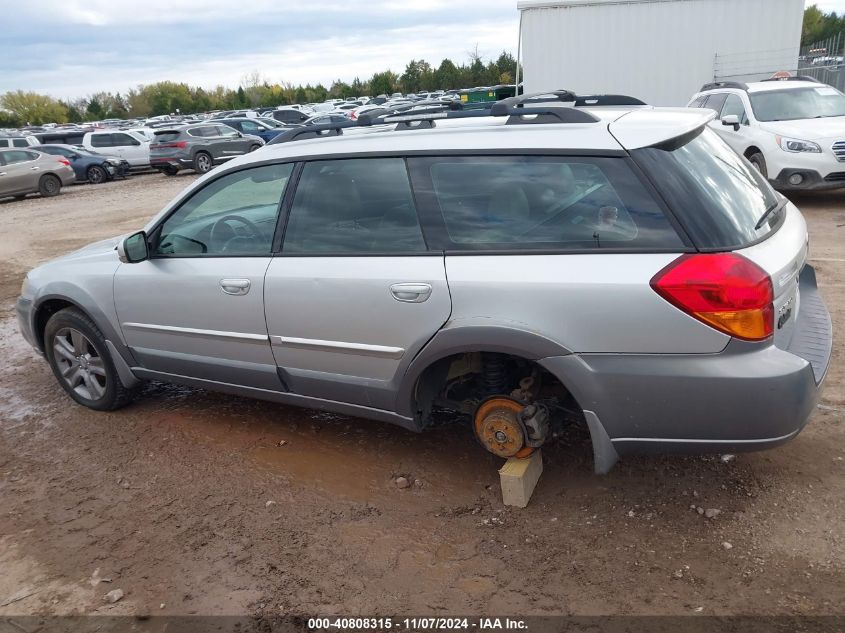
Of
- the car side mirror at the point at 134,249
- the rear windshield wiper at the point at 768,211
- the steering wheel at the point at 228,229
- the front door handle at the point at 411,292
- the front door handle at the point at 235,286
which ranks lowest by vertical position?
the front door handle at the point at 235,286

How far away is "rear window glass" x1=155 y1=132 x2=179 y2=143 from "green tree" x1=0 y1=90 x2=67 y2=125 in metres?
62.4

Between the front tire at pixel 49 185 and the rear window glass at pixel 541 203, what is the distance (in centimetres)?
1964

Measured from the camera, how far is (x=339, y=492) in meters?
3.56

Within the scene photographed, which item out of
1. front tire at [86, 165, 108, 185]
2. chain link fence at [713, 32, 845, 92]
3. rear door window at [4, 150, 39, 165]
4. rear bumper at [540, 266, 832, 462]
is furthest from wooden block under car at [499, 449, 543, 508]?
front tire at [86, 165, 108, 185]

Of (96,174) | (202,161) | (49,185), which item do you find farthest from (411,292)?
(96,174)

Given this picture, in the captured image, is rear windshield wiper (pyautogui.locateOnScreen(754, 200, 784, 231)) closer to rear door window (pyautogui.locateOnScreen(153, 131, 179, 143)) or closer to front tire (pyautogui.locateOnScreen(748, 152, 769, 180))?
front tire (pyautogui.locateOnScreen(748, 152, 769, 180))

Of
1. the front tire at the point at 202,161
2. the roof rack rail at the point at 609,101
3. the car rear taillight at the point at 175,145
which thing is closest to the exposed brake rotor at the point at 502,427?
the roof rack rail at the point at 609,101

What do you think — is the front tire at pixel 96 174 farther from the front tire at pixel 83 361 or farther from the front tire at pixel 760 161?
the front tire at pixel 83 361

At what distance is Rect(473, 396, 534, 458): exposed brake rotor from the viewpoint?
3.24m

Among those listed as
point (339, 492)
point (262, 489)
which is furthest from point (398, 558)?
point (262, 489)

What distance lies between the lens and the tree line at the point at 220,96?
2404 inches

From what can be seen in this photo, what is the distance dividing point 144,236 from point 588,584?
304cm

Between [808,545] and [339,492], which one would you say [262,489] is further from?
[808,545]

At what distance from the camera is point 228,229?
404 centimetres
